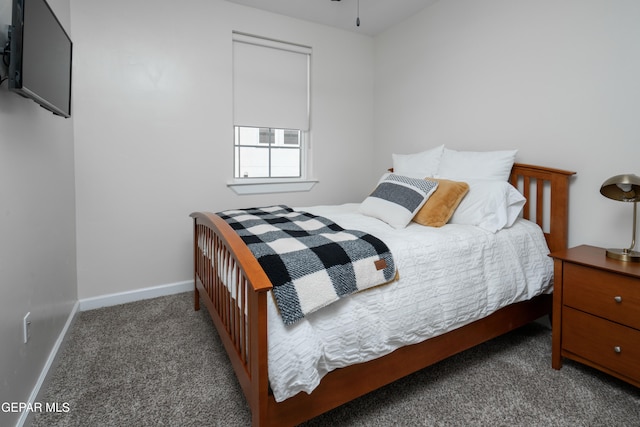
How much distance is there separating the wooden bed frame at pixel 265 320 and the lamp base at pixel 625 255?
1.33 feet

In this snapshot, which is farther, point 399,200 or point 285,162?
point 285,162

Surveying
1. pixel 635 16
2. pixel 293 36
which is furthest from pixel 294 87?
pixel 635 16

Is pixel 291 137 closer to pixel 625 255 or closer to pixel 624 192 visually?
pixel 624 192

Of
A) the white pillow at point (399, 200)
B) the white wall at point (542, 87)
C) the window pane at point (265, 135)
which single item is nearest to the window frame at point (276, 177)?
the window pane at point (265, 135)

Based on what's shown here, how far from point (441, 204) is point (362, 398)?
1226 mm

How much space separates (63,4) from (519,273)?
3.35 metres

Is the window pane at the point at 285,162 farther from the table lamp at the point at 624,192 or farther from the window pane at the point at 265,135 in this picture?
the table lamp at the point at 624,192

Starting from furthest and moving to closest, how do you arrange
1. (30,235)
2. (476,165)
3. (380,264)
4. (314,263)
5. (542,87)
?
(476,165) < (542,87) < (30,235) < (380,264) < (314,263)

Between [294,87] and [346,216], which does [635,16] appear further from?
[294,87]

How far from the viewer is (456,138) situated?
112 inches

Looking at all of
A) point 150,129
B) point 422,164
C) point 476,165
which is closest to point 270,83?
point 150,129

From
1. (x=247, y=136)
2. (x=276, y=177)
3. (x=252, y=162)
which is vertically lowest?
(x=276, y=177)

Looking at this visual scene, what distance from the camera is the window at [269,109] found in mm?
3045

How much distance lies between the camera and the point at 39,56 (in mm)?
1381
